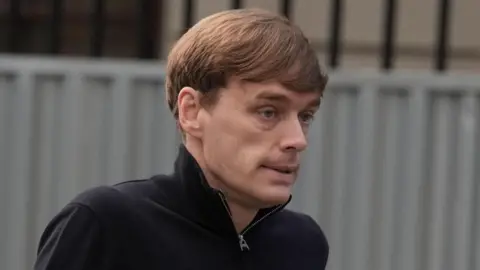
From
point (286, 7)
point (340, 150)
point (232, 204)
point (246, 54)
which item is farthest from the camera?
point (286, 7)

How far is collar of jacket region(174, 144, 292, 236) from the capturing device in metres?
1.95

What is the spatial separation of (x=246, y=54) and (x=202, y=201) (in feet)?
1.01

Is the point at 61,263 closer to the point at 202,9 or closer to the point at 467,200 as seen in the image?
the point at 467,200

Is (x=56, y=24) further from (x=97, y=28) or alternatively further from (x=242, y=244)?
(x=242, y=244)

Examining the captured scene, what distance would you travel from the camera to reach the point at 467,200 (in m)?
4.34

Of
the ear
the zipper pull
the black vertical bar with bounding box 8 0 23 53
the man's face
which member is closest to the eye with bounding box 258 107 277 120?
the man's face

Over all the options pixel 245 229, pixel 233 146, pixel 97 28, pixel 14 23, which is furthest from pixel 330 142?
pixel 233 146

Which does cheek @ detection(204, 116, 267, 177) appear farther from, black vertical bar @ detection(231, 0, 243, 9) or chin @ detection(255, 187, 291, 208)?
black vertical bar @ detection(231, 0, 243, 9)

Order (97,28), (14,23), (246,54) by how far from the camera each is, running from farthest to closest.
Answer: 1. (14,23)
2. (97,28)
3. (246,54)

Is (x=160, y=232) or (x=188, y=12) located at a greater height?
(x=188, y=12)

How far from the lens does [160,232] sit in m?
1.91

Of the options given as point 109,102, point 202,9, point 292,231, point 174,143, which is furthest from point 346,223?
point 292,231

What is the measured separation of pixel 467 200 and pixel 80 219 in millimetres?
2792

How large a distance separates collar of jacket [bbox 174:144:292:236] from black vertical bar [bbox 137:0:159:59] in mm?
2907
